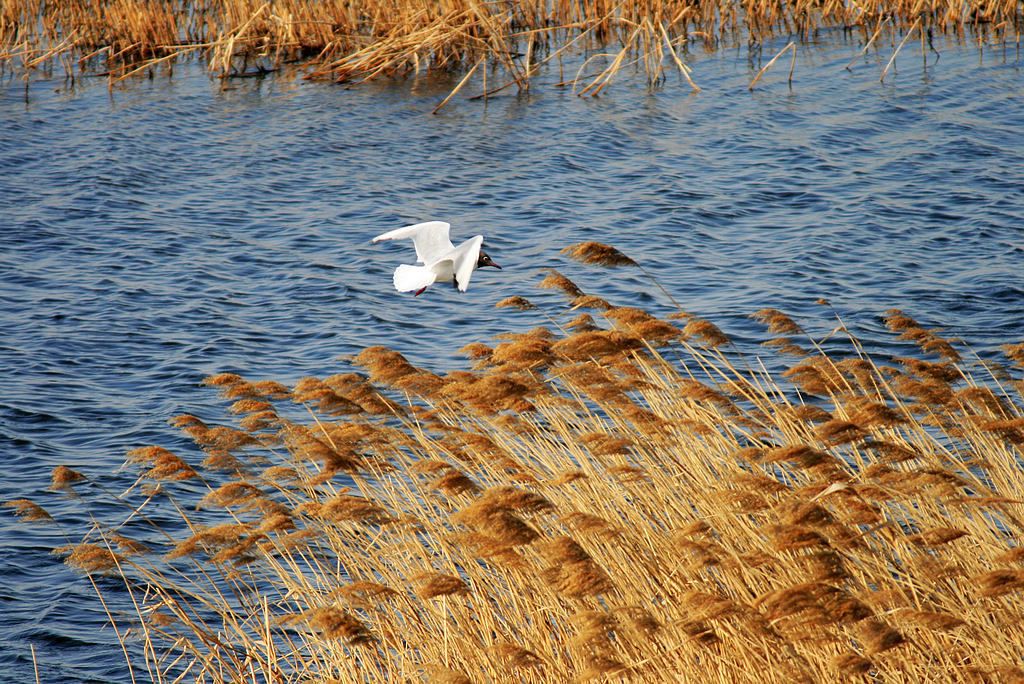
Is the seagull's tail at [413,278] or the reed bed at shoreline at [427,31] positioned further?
the reed bed at shoreline at [427,31]

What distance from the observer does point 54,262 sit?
1088cm

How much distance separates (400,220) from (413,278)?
5648 millimetres

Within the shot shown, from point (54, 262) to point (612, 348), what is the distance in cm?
836

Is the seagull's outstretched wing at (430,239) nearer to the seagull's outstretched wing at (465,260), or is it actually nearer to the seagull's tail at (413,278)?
the seagull's tail at (413,278)

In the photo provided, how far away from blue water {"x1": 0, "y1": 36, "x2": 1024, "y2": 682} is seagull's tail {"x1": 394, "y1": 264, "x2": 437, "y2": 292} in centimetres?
185

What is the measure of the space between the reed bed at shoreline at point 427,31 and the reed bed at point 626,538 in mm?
11687

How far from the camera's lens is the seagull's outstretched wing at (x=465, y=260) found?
20.3 ft

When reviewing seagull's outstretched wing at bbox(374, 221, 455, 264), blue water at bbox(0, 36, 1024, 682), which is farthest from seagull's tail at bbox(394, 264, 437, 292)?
blue water at bbox(0, 36, 1024, 682)

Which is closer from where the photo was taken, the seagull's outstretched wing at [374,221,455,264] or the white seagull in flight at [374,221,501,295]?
the white seagull in flight at [374,221,501,295]

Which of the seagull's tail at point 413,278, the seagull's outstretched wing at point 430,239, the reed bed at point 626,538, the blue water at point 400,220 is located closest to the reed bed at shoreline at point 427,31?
the blue water at point 400,220

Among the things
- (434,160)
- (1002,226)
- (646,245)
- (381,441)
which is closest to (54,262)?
(434,160)

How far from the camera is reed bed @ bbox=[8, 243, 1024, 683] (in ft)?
10.9

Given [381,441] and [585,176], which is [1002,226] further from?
[381,441]

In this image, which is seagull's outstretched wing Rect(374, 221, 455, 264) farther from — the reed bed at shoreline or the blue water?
the reed bed at shoreline
